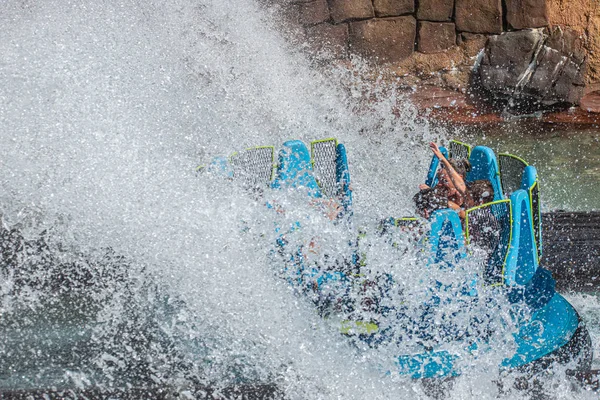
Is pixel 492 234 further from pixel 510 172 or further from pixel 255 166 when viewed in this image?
pixel 255 166

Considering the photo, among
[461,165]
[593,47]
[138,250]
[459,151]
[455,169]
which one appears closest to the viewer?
[138,250]

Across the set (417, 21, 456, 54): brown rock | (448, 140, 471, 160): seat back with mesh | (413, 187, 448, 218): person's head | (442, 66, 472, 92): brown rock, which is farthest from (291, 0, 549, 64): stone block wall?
(413, 187, 448, 218): person's head

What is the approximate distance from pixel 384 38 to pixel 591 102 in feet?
7.55

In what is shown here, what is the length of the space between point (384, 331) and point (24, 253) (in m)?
2.02

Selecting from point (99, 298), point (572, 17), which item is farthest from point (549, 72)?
point (99, 298)

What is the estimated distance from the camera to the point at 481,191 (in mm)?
3455

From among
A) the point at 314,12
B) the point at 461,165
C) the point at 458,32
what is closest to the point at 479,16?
the point at 458,32

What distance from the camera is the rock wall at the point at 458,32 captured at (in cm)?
593

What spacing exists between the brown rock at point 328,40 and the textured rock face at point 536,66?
4.76 ft

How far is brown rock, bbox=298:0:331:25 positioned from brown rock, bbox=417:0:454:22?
0.95 m

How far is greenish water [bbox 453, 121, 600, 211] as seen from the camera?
224 inches

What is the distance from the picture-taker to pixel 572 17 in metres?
6.05

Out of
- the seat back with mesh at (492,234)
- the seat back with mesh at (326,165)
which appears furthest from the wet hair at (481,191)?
the seat back with mesh at (326,165)

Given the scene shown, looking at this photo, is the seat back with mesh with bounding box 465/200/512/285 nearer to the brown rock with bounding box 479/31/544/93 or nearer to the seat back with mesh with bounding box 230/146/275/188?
the seat back with mesh with bounding box 230/146/275/188
